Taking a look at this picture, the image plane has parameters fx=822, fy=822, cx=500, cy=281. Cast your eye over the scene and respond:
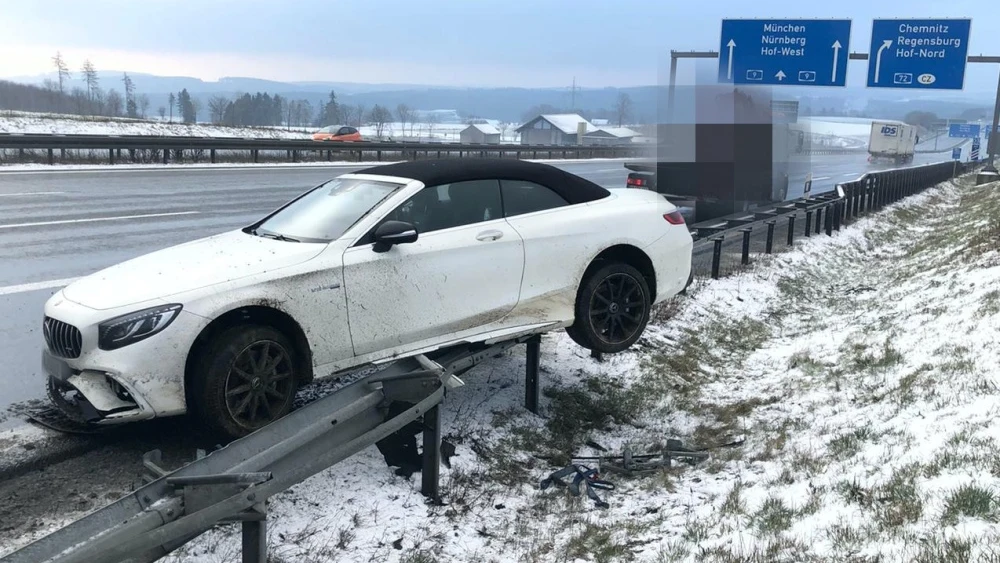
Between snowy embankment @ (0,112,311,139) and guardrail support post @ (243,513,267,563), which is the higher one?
snowy embankment @ (0,112,311,139)

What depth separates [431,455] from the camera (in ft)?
16.2

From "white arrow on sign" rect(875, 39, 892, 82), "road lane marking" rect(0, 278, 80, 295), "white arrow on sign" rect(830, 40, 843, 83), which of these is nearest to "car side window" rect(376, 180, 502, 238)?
"road lane marking" rect(0, 278, 80, 295)

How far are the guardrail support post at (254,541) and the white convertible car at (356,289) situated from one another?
112 centimetres

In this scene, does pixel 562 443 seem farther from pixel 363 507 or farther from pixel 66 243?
pixel 66 243

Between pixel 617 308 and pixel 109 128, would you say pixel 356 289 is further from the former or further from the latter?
pixel 109 128

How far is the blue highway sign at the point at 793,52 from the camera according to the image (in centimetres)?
2488

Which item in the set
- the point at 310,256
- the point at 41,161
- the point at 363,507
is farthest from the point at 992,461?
the point at 41,161

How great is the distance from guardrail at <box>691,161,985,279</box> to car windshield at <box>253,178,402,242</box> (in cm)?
663

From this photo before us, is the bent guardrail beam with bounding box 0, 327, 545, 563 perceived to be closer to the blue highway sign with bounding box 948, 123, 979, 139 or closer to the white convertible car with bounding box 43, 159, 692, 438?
the white convertible car with bounding box 43, 159, 692, 438

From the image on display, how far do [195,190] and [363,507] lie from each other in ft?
49.3

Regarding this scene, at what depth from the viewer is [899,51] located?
82.0ft

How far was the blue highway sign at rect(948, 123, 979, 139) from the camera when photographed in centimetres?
9525

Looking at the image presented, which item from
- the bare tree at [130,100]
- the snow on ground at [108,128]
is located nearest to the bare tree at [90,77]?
the bare tree at [130,100]

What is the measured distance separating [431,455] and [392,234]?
1387mm
